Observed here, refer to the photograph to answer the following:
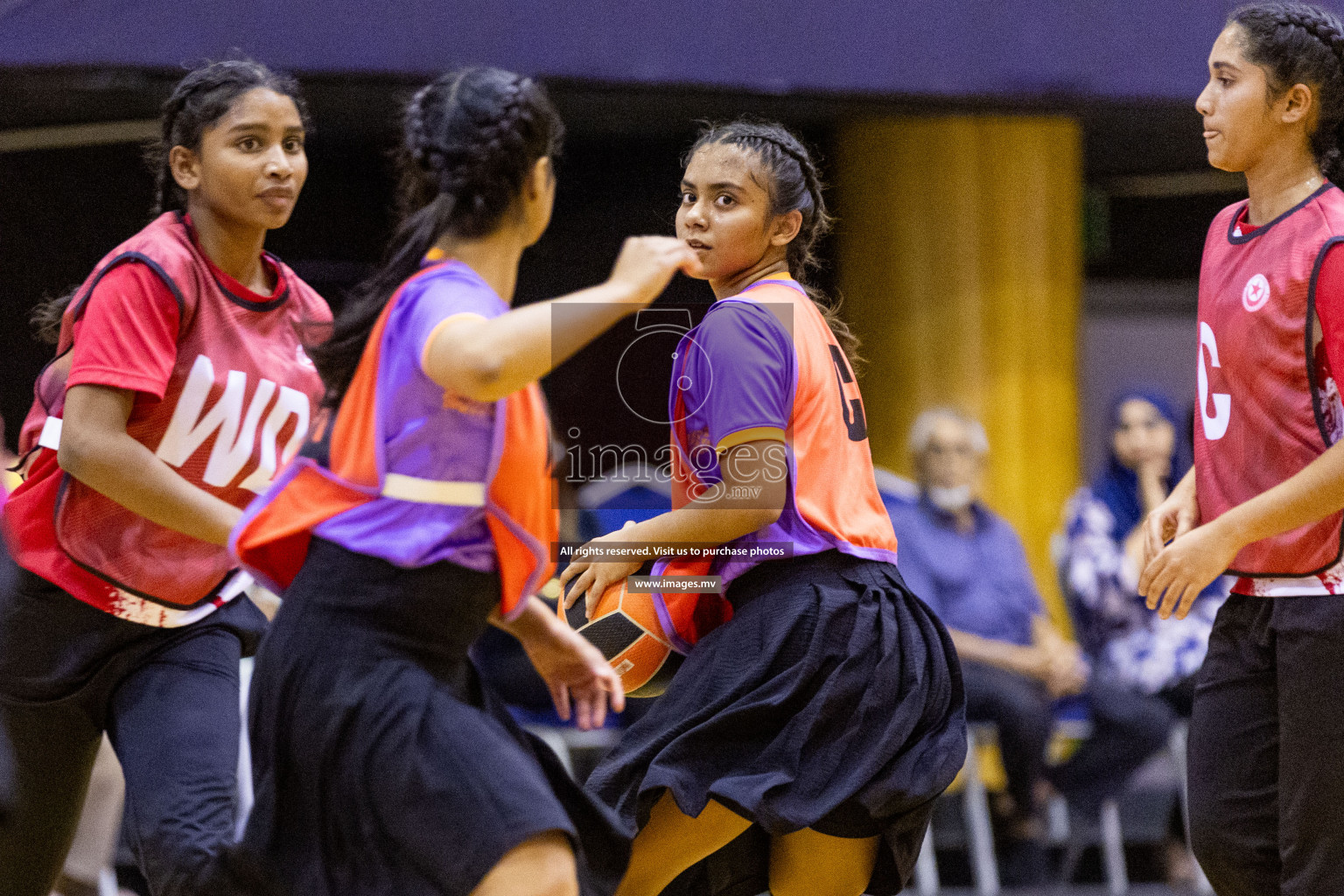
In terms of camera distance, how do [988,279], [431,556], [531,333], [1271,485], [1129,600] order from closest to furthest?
[531,333]
[431,556]
[1271,485]
[1129,600]
[988,279]

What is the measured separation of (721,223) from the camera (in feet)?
10.6

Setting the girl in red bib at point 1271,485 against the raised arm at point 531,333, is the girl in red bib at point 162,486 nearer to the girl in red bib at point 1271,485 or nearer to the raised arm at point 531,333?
the raised arm at point 531,333

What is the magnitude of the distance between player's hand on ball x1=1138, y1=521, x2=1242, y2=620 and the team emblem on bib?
45cm

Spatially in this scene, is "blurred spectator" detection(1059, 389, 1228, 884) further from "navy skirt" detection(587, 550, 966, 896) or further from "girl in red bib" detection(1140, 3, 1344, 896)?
"navy skirt" detection(587, 550, 966, 896)

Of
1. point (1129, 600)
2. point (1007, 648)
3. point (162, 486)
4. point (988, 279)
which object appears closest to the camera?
point (162, 486)

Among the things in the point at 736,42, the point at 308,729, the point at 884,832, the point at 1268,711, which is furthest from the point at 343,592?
the point at 736,42

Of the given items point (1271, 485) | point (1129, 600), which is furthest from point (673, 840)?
point (1129, 600)

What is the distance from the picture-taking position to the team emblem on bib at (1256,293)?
3037 mm

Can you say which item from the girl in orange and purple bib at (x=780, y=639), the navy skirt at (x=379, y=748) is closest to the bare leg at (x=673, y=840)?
the girl in orange and purple bib at (x=780, y=639)

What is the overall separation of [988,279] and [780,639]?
14.3ft

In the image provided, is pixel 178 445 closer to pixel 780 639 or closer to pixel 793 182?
pixel 780 639

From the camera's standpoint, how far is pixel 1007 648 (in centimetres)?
587

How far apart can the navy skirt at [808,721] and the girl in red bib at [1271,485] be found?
509mm

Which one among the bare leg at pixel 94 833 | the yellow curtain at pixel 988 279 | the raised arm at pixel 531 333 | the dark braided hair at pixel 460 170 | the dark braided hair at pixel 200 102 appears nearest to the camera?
the raised arm at pixel 531 333
